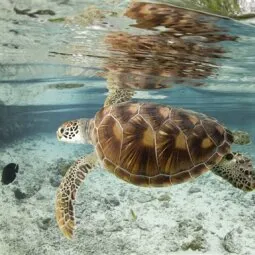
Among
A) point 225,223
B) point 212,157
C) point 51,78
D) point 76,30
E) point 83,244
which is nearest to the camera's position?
point 212,157

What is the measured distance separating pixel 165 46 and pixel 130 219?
18.4ft

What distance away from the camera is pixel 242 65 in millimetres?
12859

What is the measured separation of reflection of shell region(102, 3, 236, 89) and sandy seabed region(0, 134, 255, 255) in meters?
4.75

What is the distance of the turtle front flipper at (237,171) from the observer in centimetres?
636

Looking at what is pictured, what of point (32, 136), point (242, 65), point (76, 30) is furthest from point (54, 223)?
point (32, 136)

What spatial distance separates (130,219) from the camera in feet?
37.7

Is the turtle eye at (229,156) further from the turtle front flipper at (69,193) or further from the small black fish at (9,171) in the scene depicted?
the small black fish at (9,171)

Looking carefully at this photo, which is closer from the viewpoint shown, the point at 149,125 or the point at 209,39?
the point at 149,125

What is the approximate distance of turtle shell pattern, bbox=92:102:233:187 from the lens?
253 inches

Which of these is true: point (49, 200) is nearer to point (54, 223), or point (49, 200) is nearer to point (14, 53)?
point (54, 223)

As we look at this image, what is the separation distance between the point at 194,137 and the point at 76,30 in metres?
3.99

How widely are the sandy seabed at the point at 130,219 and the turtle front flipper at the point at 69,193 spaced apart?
346cm

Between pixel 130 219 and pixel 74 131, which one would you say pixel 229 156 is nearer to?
pixel 74 131

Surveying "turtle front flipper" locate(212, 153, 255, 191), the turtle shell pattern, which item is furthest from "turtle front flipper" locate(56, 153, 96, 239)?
"turtle front flipper" locate(212, 153, 255, 191)
